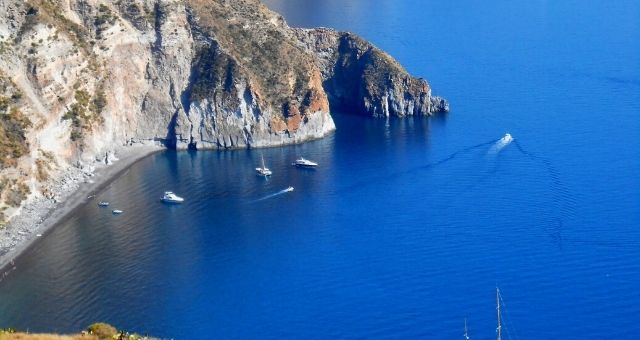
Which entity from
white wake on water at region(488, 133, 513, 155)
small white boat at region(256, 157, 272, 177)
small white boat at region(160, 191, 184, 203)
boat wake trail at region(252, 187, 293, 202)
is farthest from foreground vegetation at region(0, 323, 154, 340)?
white wake on water at region(488, 133, 513, 155)

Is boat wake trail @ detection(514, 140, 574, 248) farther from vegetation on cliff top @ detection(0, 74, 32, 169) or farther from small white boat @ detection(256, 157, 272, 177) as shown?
vegetation on cliff top @ detection(0, 74, 32, 169)

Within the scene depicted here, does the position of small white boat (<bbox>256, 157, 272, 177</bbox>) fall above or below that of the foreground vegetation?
above

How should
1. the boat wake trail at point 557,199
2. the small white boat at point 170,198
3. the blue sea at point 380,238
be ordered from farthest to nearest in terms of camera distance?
the small white boat at point 170,198
the boat wake trail at point 557,199
the blue sea at point 380,238

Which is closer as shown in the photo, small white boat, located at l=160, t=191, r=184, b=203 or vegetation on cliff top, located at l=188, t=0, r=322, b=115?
small white boat, located at l=160, t=191, r=184, b=203

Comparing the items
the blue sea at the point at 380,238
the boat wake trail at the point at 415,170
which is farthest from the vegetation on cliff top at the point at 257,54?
the boat wake trail at the point at 415,170

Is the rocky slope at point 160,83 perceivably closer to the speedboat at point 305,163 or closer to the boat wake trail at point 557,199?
the speedboat at point 305,163

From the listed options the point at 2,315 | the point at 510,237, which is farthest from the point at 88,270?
the point at 510,237
